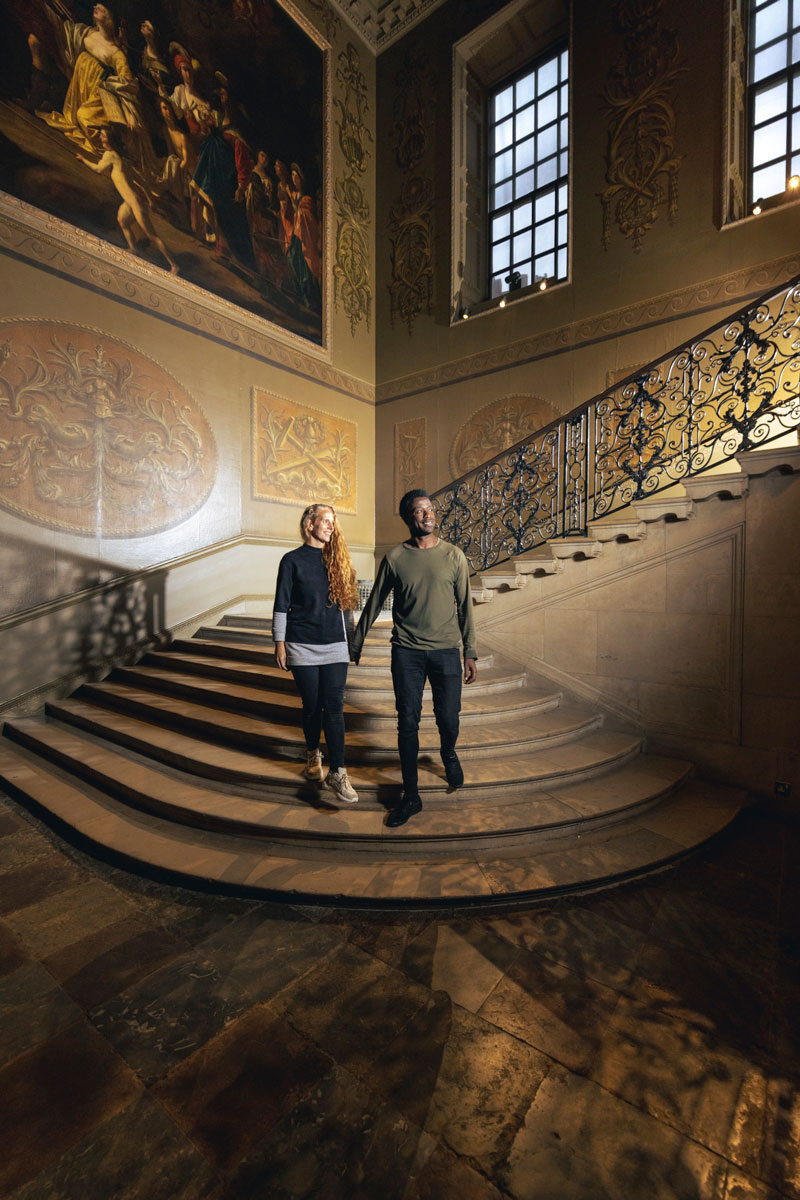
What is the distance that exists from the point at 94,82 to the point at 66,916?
8655mm

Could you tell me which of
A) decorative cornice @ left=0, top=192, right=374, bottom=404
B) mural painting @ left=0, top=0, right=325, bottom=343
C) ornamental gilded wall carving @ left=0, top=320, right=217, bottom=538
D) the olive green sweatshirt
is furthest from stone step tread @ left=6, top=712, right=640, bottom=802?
mural painting @ left=0, top=0, right=325, bottom=343

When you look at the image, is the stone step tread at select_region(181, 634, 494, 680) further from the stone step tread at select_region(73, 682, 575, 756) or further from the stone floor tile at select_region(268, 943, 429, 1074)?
the stone floor tile at select_region(268, 943, 429, 1074)

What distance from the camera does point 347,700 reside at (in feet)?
14.2

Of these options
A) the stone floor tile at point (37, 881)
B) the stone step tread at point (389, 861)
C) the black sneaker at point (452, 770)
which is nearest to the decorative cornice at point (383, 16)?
the black sneaker at point (452, 770)

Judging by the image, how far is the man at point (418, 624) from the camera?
116 inches

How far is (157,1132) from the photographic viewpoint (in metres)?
1.44

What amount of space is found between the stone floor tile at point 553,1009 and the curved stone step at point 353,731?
1.71 metres

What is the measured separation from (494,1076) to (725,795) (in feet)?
9.91

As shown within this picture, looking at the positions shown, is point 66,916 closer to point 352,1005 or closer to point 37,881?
point 37,881

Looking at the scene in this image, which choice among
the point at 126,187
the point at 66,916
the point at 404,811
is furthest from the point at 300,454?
the point at 66,916

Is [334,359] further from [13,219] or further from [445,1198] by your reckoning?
[445,1198]

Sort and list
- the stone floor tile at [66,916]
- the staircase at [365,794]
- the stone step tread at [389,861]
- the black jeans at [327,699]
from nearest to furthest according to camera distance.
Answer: the stone floor tile at [66,916], the stone step tread at [389,861], the staircase at [365,794], the black jeans at [327,699]

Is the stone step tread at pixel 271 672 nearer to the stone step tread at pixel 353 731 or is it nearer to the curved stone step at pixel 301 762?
the stone step tread at pixel 353 731

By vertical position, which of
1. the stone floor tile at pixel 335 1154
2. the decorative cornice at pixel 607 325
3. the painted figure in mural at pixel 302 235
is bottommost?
the stone floor tile at pixel 335 1154
